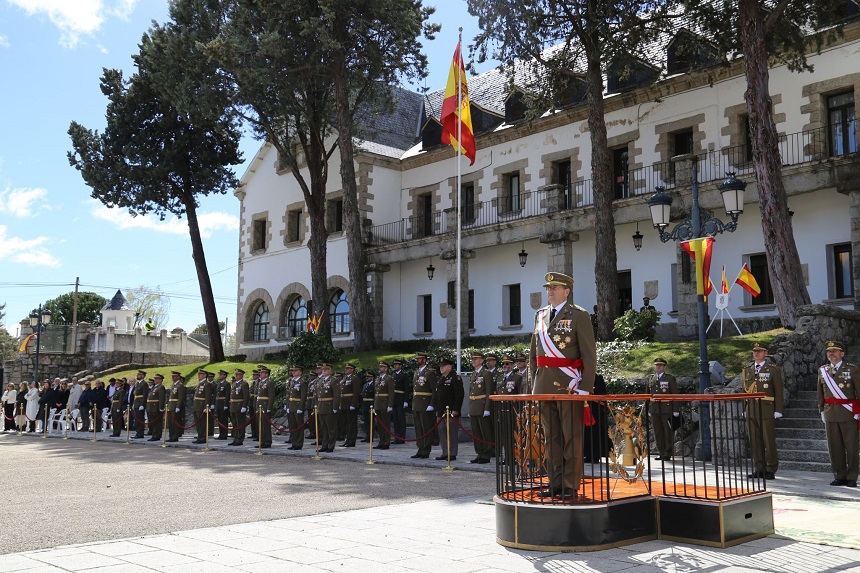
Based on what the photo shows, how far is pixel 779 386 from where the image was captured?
12.0 meters

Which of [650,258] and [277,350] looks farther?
[277,350]

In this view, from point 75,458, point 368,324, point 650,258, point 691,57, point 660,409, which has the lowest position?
point 75,458

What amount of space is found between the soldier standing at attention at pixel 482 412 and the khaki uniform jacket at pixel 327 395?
13.2 ft

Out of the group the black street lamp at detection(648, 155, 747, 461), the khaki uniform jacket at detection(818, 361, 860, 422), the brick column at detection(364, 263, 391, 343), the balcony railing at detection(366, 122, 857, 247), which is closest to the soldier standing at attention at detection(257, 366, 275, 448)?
the black street lamp at detection(648, 155, 747, 461)

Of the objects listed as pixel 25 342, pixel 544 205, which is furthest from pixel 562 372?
pixel 25 342

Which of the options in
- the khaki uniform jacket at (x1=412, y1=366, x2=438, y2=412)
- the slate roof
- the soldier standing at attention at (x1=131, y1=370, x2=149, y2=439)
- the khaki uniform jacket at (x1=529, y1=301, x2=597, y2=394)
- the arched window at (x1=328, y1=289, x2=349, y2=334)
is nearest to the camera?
the khaki uniform jacket at (x1=529, y1=301, x2=597, y2=394)

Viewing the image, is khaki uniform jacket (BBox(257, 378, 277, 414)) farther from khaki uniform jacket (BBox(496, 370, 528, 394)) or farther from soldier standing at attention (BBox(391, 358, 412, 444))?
khaki uniform jacket (BBox(496, 370, 528, 394))

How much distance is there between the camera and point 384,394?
17.8 metres

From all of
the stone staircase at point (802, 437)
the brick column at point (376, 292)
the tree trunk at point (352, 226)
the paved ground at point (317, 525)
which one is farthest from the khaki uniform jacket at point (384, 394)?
the brick column at point (376, 292)

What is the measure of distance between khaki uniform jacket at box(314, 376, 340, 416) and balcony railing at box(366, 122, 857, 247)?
11.5m

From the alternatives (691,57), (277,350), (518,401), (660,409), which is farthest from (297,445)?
(277,350)

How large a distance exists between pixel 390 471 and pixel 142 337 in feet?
113

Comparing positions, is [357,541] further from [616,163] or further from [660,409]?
[616,163]

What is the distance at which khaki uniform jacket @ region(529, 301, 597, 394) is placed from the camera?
24.7 feet
